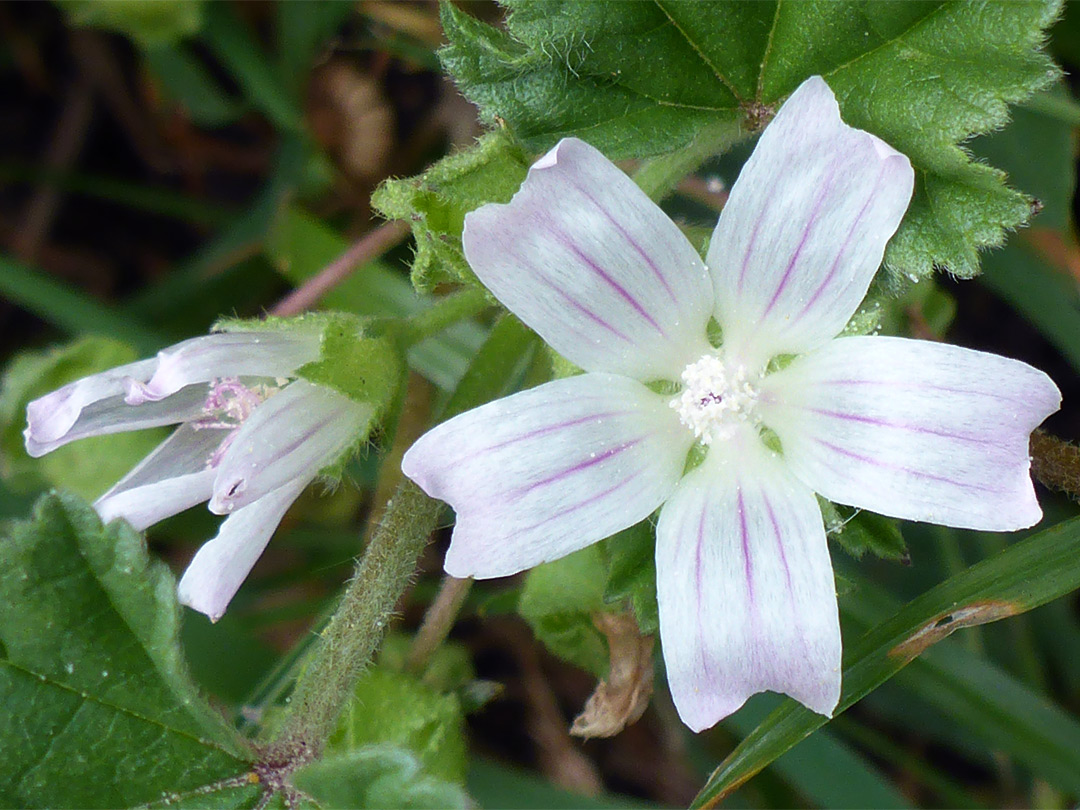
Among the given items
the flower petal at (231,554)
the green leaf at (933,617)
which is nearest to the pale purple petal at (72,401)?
the flower petal at (231,554)

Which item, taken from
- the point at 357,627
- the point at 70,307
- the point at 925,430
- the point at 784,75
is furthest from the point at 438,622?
the point at 70,307

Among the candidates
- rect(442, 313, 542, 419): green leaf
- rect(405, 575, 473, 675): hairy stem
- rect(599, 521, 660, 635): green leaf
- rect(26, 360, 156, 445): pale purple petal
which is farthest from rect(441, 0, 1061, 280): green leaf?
rect(405, 575, 473, 675): hairy stem

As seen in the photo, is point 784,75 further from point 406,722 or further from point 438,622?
point 406,722

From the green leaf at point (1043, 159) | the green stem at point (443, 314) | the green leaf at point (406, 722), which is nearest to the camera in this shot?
the green stem at point (443, 314)

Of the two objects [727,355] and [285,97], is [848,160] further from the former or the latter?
[285,97]

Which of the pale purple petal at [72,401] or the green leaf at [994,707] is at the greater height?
the pale purple petal at [72,401]

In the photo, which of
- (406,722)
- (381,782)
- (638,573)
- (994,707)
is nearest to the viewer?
(381,782)

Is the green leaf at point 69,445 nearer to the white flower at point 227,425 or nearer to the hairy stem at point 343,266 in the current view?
the hairy stem at point 343,266
